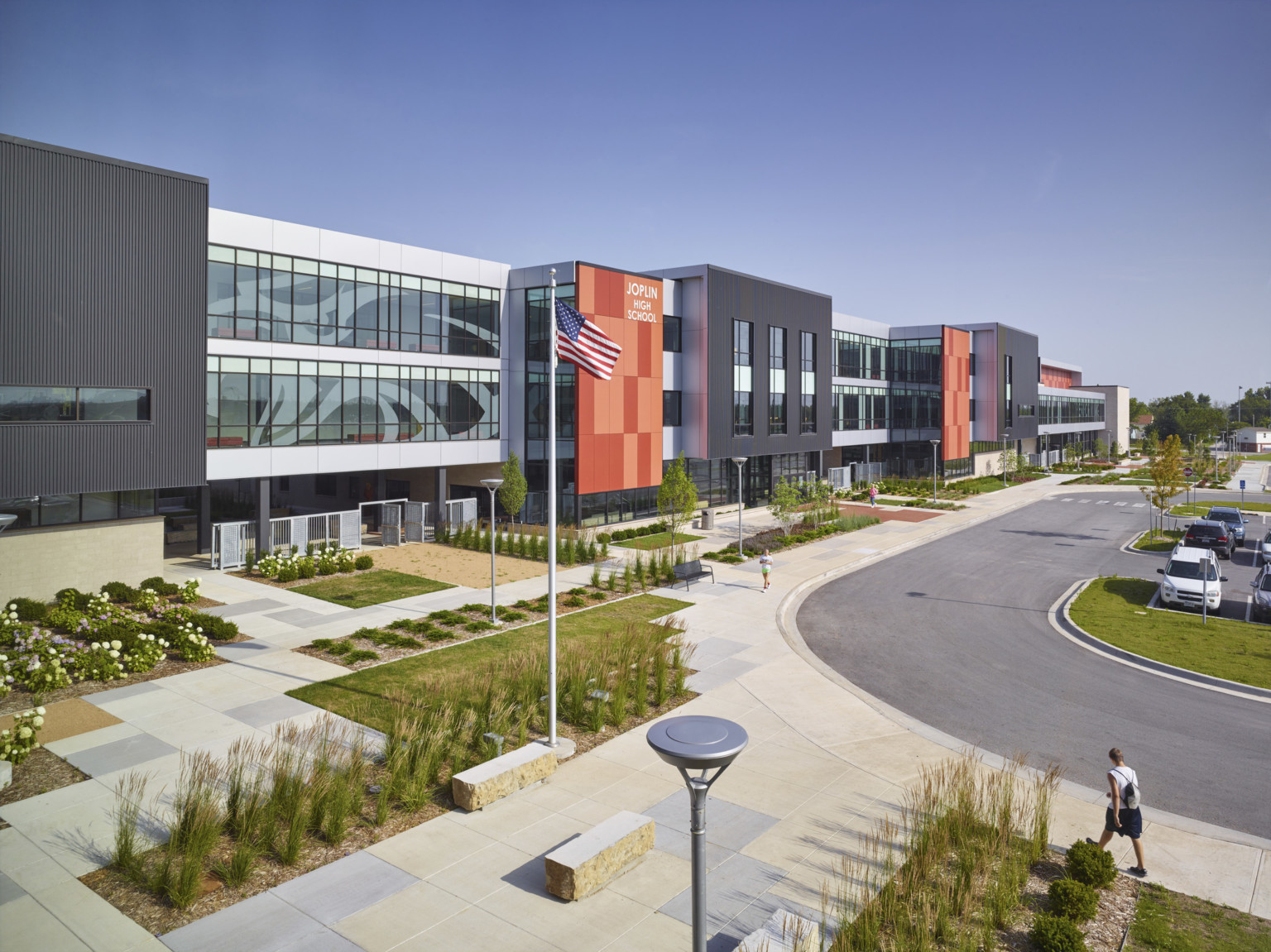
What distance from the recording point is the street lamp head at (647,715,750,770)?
20.4 feet

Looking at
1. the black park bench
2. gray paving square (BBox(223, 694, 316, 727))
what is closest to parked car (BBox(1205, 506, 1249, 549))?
the black park bench

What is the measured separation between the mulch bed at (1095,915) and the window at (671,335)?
34996mm

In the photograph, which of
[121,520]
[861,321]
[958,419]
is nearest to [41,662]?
[121,520]

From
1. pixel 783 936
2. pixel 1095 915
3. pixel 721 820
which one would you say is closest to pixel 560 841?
pixel 721 820

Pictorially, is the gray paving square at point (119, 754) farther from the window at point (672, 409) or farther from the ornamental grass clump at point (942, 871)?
the window at point (672, 409)

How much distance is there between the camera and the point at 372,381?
33.0 metres

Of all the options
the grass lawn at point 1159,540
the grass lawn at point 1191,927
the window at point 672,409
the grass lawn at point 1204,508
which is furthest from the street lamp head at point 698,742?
the grass lawn at point 1204,508

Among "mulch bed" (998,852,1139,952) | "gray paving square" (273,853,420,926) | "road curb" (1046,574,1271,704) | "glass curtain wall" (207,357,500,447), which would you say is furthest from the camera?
"glass curtain wall" (207,357,500,447)

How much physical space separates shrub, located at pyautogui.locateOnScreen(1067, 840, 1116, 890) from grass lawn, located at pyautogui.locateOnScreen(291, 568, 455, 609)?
1961cm

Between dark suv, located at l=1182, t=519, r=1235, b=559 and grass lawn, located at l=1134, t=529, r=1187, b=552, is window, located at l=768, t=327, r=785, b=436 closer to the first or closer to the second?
grass lawn, located at l=1134, t=529, r=1187, b=552

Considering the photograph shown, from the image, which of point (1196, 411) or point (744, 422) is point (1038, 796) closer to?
point (744, 422)

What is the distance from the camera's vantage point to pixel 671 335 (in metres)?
43.2

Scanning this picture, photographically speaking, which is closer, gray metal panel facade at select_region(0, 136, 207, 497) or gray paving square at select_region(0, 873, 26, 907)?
gray paving square at select_region(0, 873, 26, 907)

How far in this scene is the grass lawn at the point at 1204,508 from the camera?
1883 inches
